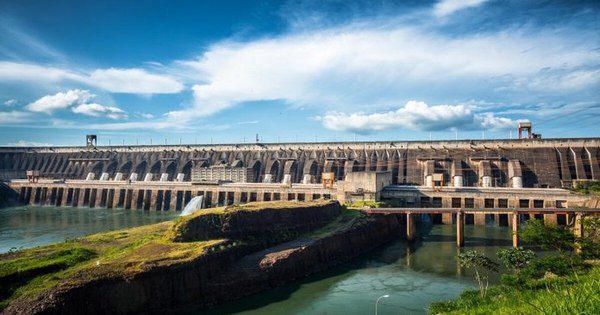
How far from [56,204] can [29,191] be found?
7904 millimetres

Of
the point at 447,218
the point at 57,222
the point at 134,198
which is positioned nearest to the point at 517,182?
the point at 447,218

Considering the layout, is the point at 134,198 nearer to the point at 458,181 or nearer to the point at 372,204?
the point at 372,204

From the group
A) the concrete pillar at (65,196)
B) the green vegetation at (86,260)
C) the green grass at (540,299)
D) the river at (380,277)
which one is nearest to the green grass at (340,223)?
the river at (380,277)

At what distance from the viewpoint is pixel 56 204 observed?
77.6 meters

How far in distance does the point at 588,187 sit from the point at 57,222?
72.1 meters

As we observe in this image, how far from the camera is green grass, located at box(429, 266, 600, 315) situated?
31.6 ft

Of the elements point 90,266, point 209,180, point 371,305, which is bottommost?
point 371,305

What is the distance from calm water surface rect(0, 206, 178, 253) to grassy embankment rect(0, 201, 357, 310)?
15.8m

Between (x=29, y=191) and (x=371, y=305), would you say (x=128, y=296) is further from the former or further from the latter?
(x=29, y=191)

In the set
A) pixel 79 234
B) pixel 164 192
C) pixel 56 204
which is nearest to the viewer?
pixel 79 234

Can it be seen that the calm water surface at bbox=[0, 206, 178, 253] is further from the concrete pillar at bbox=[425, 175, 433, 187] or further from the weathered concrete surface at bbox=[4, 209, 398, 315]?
the concrete pillar at bbox=[425, 175, 433, 187]

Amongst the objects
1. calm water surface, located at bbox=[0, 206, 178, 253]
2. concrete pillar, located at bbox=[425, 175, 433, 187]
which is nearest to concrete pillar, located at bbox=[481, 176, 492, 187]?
concrete pillar, located at bbox=[425, 175, 433, 187]

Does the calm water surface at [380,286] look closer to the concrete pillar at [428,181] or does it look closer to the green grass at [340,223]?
the green grass at [340,223]

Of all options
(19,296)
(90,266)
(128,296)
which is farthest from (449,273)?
(19,296)
